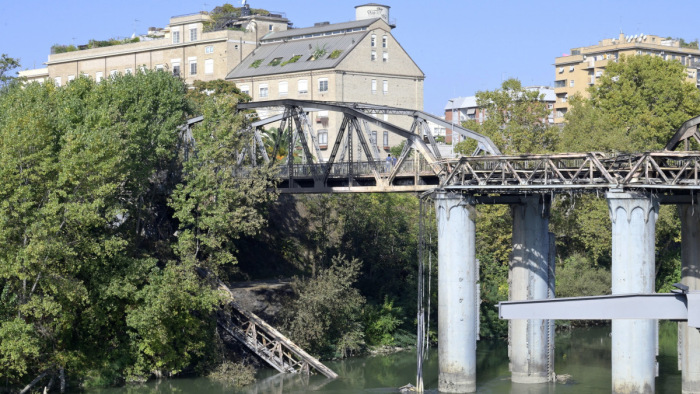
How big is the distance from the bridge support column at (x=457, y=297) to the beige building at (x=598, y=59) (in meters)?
93.8

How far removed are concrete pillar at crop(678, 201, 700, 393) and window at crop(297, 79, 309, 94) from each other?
2156 inches

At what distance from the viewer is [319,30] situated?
9531cm

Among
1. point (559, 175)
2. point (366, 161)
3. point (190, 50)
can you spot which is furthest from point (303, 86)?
point (559, 175)

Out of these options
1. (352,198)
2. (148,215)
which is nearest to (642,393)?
(148,215)

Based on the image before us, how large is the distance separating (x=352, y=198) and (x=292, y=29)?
41.6 metres

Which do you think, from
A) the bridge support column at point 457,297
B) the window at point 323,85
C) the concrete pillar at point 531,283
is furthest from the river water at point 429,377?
the window at point 323,85

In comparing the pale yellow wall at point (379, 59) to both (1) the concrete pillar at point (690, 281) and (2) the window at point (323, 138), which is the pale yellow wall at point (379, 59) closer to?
(2) the window at point (323, 138)

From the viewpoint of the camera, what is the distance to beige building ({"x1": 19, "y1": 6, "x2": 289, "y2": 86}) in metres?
98.5

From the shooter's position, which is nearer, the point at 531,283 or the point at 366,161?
the point at 531,283

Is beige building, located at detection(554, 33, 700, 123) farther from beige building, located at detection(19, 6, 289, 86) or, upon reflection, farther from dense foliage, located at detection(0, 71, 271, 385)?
dense foliage, located at detection(0, 71, 271, 385)

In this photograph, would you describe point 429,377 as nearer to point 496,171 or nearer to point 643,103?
point 496,171

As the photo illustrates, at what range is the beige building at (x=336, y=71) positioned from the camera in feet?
297

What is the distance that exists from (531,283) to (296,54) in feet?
182

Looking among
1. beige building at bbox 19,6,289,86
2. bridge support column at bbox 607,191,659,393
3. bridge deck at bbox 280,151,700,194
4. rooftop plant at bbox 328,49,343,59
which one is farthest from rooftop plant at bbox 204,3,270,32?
bridge support column at bbox 607,191,659,393
